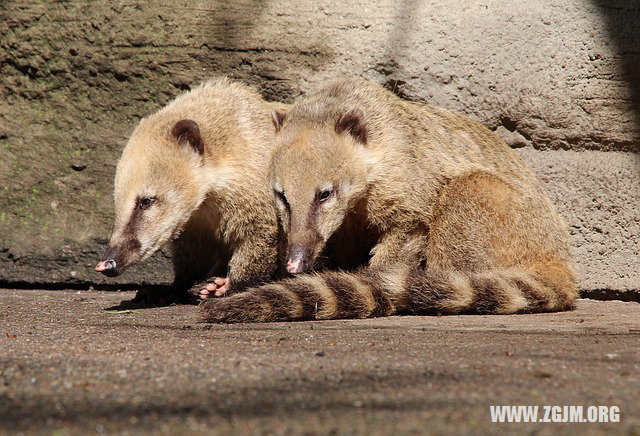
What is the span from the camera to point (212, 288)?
5246mm

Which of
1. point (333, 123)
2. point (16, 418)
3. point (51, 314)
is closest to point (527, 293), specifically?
point (333, 123)

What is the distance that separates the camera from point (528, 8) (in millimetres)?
5699

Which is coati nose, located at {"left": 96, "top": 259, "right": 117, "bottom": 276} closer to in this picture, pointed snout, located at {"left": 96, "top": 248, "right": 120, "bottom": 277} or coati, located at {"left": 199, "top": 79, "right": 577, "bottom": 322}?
pointed snout, located at {"left": 96, "top": 248, "right": 120, "bottom": 277}

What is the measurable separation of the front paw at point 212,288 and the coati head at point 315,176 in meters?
0.69

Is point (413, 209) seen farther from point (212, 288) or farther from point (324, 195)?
point (212, 288)

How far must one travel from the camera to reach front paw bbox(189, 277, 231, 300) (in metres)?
5.20

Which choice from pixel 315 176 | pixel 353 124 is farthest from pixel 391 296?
pixel 353 124

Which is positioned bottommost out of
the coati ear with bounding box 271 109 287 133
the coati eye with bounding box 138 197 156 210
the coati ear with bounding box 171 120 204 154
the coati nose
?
the coati nose

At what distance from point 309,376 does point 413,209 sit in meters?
2.71

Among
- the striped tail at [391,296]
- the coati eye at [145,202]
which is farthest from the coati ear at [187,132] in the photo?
the striped tail at [391,296]

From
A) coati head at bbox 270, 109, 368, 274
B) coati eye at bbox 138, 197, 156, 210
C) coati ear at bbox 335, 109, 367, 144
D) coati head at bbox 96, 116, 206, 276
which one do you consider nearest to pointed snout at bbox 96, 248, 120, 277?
coati head at bbox 96, 116, 206, 276

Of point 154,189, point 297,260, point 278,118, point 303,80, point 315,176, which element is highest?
point 303,80

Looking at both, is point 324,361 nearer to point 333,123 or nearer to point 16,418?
point 16,418

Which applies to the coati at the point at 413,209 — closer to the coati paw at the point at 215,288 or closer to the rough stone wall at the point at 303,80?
the rough stone wall at the point at 303,80
